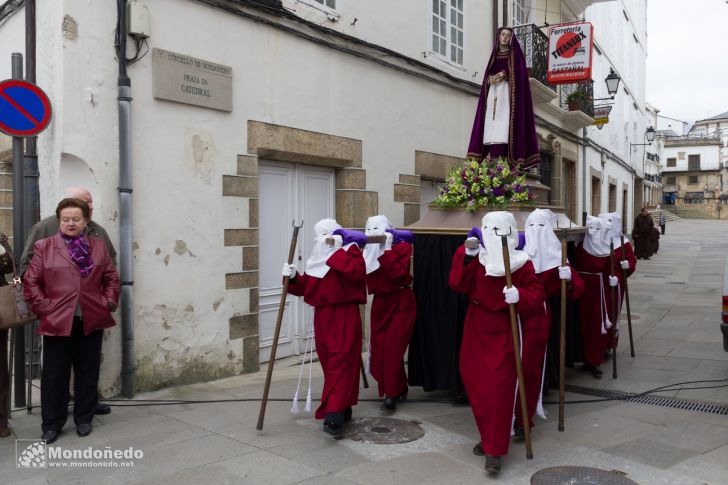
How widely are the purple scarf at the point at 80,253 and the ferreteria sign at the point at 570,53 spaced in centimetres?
962

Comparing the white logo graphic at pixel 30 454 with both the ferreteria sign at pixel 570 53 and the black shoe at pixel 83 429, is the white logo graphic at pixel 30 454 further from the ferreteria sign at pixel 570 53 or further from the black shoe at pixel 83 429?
the ferreteria sign at pixel 570 53

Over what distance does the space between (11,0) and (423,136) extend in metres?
5.25

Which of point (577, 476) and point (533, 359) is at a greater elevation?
point (533, 359)

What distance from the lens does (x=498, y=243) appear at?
416 cm

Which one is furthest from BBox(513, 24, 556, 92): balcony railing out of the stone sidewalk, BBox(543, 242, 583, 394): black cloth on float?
the stone sidewalk

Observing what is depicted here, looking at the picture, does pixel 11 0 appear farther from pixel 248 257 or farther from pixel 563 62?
pixel 563 62

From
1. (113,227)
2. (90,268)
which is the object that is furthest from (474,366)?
(113,227)

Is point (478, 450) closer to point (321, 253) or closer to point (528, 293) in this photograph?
point (528, 293)

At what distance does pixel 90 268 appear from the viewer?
15.1 ft

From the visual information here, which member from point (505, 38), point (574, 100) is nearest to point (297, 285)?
point (505, 38)

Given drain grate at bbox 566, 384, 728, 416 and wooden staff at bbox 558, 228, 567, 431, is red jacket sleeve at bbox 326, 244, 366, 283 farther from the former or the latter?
drain grate at bbox 566, 384, 728, 416

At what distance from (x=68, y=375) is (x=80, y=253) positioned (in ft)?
2.89

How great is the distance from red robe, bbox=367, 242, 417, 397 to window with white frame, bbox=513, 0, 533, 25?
874 cm

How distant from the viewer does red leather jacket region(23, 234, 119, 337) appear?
4.42m
